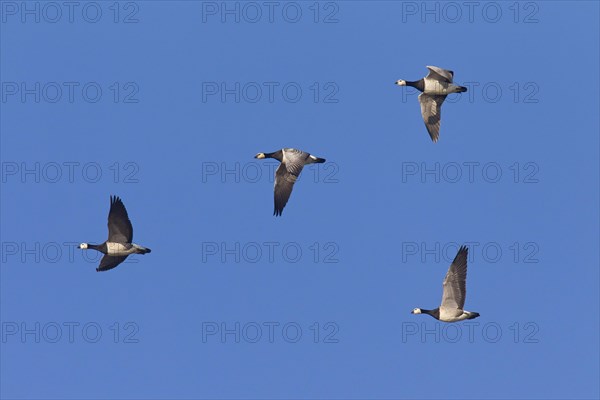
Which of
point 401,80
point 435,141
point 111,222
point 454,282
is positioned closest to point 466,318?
point 454,282

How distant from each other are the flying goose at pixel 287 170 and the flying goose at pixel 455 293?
4.89m

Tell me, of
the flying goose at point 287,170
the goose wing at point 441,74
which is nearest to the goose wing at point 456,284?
the flying goose at point 287,170

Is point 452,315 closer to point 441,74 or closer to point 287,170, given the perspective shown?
point 287,170

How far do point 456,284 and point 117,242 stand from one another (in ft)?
31.8

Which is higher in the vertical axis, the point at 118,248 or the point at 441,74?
the point at 441,74

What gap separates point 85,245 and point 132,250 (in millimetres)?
2637

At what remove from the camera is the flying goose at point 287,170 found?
35.4 m

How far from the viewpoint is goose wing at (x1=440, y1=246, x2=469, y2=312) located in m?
35.3

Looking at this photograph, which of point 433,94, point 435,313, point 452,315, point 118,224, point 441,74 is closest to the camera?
point 118,224

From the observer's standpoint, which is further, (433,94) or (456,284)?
(433,94)

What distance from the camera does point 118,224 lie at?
1393 inches

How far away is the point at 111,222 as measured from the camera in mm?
35375

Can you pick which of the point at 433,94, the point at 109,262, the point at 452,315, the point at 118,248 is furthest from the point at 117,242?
the point at 433,94

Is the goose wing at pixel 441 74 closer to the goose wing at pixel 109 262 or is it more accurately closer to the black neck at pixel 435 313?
the black neck at pixel 435 313
